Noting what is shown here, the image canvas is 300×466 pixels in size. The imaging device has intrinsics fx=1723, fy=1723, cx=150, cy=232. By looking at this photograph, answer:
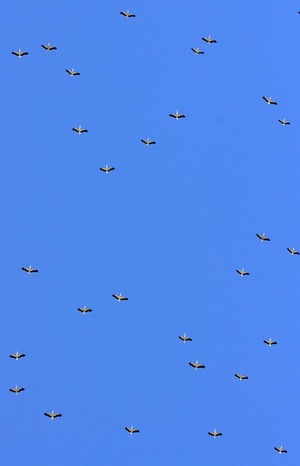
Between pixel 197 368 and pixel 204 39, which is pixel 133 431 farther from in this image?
pixel 204 39

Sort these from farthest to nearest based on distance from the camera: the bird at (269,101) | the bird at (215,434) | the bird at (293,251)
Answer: the bird at (269,101) → the bird at (293,251) → the bird at (215,434)

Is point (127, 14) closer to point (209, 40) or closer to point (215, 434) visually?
point (209, 40)

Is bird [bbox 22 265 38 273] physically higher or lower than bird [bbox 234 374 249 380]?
higher

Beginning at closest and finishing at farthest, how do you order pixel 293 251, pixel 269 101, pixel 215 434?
pixel 215 434 < pixel 293 251 < pixel 269 101

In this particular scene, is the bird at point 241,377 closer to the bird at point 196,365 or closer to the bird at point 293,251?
the bird at point 196,365

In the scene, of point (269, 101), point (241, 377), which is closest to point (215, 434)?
point (241, 377)

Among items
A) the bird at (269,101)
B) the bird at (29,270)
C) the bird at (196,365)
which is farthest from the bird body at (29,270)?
the bird at (269,101)

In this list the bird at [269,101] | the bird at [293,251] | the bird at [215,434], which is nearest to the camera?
the bird at [215,434]

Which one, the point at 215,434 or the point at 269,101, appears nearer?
the point at 215,434

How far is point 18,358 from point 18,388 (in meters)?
2.40

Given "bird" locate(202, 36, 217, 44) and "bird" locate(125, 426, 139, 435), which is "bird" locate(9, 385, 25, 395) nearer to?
"bird" locate(125, 426, 139, 435)

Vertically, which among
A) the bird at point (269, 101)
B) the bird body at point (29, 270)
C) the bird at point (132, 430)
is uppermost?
the bird at point (269, 101)

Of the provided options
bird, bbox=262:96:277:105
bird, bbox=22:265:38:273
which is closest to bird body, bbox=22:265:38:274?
bird, bbox=22:265:38:273

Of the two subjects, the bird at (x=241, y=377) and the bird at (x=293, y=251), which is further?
the bird at (x=293, y=251)
